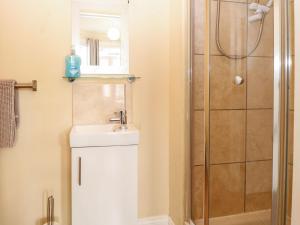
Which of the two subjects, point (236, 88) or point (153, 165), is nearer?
point (236, 88)

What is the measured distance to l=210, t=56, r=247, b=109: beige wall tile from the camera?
5.55 feet

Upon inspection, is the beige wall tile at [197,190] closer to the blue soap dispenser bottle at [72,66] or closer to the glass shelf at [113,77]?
the glass shelf at [113,77]

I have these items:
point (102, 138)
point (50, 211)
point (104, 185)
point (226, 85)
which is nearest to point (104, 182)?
point (104, 185)

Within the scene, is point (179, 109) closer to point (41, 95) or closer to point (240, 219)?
point (240, 219)

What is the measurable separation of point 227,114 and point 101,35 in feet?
3.68

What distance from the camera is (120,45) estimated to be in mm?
1947

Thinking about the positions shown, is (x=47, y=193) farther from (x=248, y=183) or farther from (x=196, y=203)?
(x=248, y=183)

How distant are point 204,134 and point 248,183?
0.46 meters

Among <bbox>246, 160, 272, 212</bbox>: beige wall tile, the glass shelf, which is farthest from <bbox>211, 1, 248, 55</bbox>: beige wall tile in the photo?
<bbox>246, 160, 272, 212</bbox>: beige wall tile

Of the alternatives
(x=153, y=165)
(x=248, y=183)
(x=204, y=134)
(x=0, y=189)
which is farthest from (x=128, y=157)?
(x=0, y=189)

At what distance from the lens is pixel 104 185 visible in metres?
1.70

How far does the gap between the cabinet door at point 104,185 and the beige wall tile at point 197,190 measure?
423 mm

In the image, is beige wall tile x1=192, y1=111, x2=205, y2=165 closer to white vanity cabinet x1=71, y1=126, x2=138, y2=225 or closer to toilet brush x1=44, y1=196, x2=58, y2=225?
white vanity cabinet x1=71, y1=126, x2=138, y2=225

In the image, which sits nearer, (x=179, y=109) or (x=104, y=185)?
(x=104, y=185)
